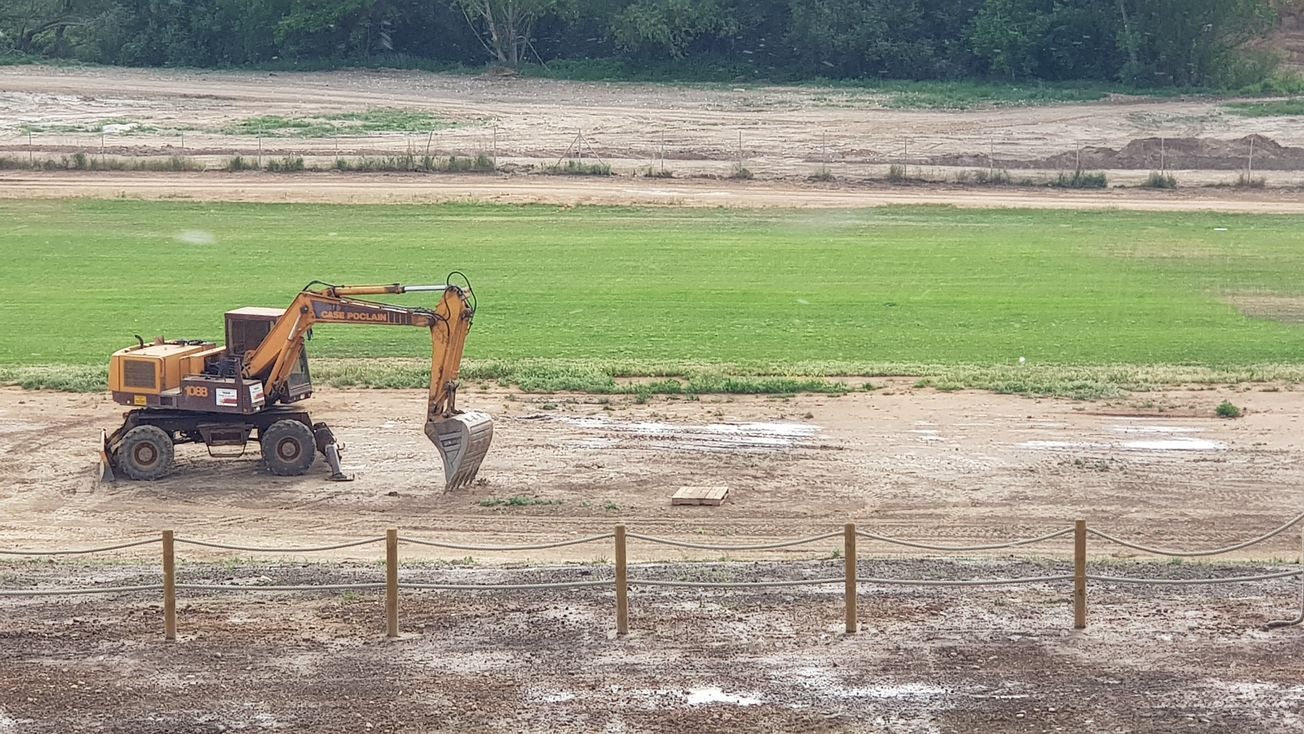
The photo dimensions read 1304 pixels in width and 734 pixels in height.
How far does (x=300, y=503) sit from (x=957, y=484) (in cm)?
929

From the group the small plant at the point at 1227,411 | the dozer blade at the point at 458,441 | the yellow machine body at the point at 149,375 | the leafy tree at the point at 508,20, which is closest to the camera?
the dozer blade at the point at 458,441

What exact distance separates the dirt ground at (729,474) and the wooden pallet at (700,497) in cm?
23

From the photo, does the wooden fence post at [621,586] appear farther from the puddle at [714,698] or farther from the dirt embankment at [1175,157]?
the dirt embankment at [1175,157]

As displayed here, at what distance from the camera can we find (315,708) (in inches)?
637

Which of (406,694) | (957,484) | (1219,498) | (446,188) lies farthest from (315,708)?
(446,188)

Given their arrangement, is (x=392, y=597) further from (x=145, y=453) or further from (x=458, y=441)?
(x=145, y=453)

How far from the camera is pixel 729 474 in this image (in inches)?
1021

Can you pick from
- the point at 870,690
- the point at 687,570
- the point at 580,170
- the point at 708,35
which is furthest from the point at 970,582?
the point at 708,35

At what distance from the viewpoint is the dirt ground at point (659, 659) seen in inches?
629

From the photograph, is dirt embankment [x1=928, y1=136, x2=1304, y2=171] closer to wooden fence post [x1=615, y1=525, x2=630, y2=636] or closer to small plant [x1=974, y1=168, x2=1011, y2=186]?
small plant [x1=974, y1=168, x2=1011, y2=186]

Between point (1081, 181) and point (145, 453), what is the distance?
131 feet

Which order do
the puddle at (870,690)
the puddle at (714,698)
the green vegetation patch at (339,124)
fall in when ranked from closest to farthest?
the puddle at (714,698) → the puddle at (870,690) → the green vegetation patch at (339,124)

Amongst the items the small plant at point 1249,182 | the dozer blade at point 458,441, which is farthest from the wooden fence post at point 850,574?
the small plant at point 1249,182

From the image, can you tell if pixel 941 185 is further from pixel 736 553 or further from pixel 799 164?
pixel 736 553
